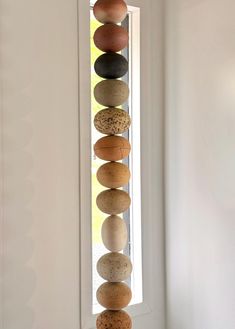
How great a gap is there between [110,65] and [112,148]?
210mm

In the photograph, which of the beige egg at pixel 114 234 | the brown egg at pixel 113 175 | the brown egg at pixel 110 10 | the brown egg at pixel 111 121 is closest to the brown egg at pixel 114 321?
the beige egg at pixel 114 234

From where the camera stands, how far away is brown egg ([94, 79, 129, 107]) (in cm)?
105

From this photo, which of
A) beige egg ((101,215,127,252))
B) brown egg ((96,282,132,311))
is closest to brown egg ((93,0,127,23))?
beige egg ((101,215,127,252))

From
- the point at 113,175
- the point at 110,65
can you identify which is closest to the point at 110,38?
the point at 110,65

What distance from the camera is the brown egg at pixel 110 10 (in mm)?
1032

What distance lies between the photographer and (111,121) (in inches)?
41.3

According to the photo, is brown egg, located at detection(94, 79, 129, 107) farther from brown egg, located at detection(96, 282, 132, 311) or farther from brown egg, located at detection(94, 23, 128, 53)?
brown egg, located at detection(96, 282, 132, 311)
